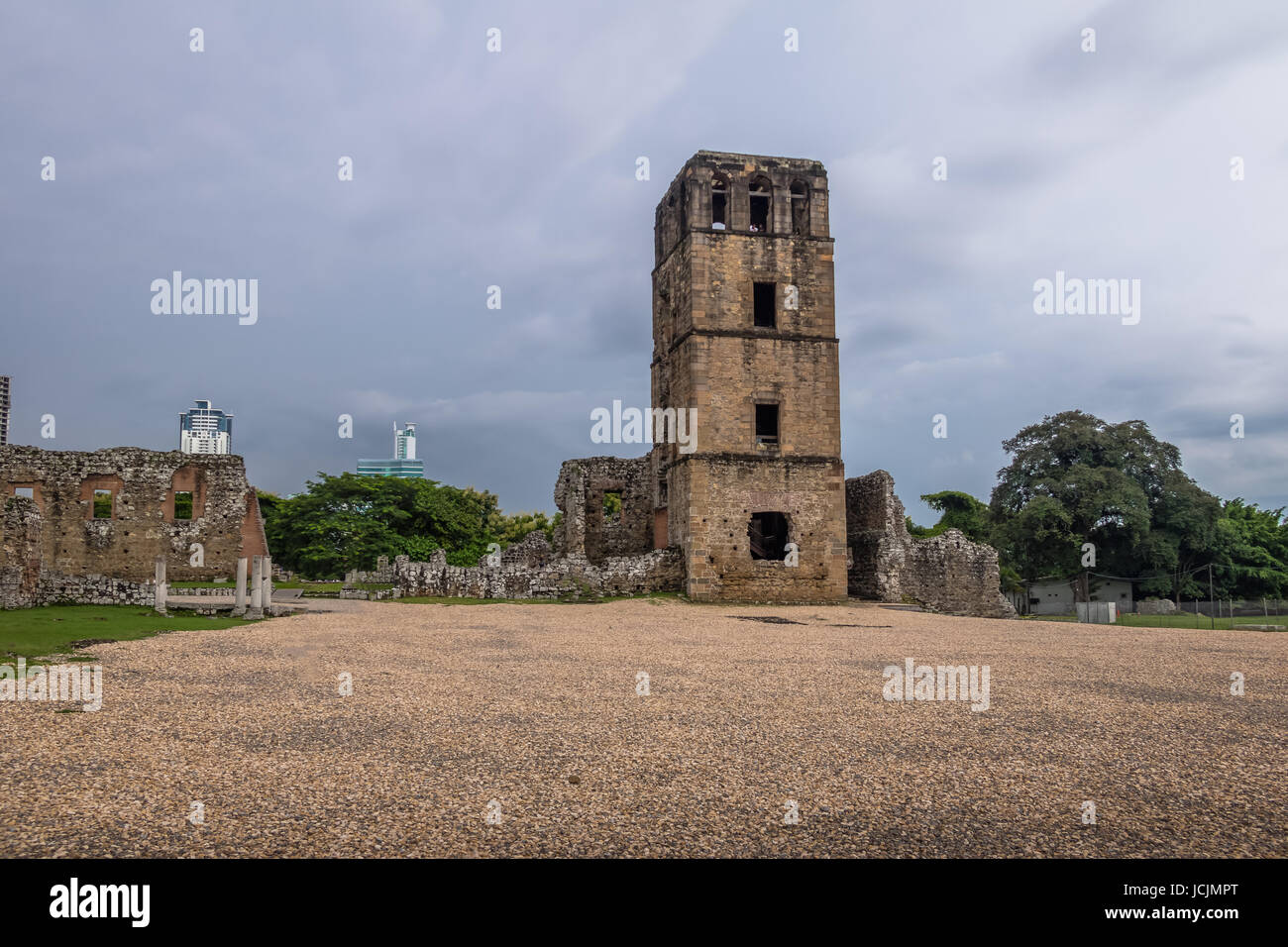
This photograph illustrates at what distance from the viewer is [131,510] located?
2942 cm

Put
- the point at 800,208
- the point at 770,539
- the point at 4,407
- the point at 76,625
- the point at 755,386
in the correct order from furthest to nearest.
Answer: the point at 4,407 → the point at 770,539 → the point at 800,208 → the point at 755,386 → the point at 76,625

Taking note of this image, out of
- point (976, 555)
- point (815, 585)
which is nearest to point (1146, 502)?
point (976, 555)

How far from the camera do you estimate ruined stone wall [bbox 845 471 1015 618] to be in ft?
86.1

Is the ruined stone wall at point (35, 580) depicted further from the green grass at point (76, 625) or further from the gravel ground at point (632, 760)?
Result: the gravel ground at point (632, 760)

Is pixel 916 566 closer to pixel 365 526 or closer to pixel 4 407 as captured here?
pixel 365 526

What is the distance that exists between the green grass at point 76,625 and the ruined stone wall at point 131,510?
12312 millimetres

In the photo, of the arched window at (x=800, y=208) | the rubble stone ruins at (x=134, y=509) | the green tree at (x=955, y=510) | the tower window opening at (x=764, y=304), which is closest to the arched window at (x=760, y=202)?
the arched window at (x=800, y=208)

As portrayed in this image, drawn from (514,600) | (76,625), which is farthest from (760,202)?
(76,625)

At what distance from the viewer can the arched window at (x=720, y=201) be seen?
87.6 feet

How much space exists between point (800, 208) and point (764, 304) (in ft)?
11.3

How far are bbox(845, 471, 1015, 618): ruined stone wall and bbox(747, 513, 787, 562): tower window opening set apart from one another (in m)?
3.11

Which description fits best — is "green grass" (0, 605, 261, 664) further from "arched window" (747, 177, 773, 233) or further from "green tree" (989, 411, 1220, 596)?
"green tree" (989, 411, 1220, 596)
